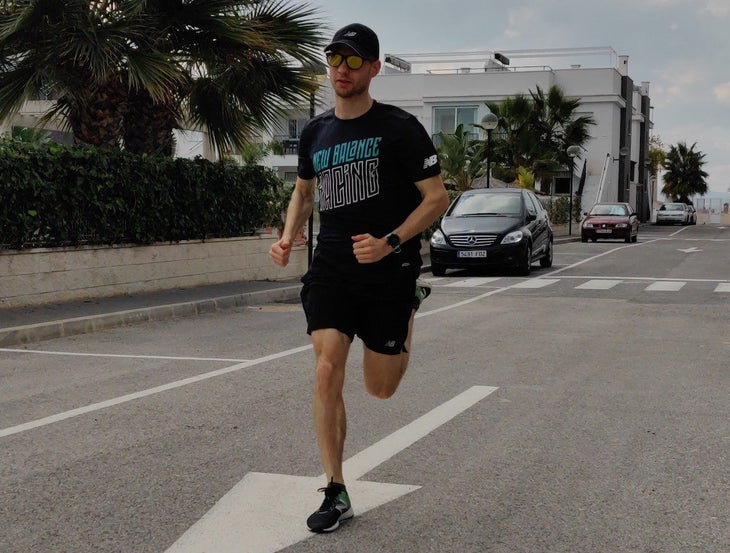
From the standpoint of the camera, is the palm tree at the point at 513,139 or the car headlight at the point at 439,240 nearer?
the car headlight at the point at 439,240

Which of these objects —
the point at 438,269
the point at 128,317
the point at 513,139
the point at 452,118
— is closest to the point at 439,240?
the point at 438,269

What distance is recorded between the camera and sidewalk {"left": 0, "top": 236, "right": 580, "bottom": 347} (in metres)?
11.1

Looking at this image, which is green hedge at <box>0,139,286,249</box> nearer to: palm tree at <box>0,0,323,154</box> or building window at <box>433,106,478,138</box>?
palm tree at <box>0,0,323,154</box>

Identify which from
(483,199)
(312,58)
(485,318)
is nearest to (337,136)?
(485,318)

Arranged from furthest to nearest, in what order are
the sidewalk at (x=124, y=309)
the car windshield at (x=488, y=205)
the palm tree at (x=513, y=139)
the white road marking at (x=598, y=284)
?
the palm tree at (x=513, y=139) → the car windshield at (x=488, y=205) → the white road marking at (x=598, y=284) → the sidewalk at (x=124, y=309)

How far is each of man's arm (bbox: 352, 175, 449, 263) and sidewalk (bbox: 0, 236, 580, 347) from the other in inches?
292

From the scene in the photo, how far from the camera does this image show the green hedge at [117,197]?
41.9ft

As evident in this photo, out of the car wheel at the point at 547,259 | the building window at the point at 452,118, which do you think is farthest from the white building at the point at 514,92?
the car wheel at the point at 547,259

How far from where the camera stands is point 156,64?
13.3 m

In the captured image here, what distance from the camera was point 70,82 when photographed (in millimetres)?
13906

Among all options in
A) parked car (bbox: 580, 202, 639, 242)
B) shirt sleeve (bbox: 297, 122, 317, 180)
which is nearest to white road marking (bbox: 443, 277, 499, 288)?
shirt sleeve (bbox: 297, 122, 317, 180)

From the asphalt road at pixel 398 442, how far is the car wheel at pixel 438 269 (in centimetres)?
899

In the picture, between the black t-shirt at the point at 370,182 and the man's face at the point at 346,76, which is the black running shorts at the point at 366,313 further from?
the man's face at the point at 346,76

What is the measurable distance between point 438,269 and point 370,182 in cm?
1659
